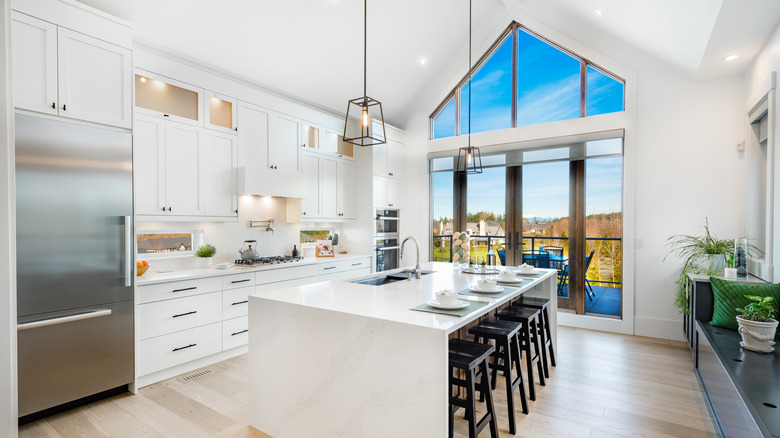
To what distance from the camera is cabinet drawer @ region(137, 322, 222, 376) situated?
3.09 meters

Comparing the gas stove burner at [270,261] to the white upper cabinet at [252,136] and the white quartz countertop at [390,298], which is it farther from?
the white quartz countertop at [390,298]

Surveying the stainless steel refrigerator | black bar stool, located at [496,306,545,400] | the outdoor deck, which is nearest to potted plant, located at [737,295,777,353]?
black bar stool, located at [496,306,545,400]

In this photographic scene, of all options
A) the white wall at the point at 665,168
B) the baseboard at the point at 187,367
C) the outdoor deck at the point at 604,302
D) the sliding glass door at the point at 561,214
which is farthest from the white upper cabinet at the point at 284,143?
the outdoor deck at the point at 604,302

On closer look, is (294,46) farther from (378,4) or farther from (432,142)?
(432,142)

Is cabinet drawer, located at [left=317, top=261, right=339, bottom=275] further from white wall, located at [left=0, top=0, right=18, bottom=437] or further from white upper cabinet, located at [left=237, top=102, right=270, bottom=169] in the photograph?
white wall, located at [left=0, top=0, right=18, bottom=437]

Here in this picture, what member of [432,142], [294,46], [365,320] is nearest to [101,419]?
[365,320]

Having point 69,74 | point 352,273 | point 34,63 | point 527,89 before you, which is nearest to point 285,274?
point 352,273

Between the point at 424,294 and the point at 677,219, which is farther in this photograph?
the point at 677,219

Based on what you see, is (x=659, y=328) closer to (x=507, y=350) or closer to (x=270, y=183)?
(x=507, y=350)

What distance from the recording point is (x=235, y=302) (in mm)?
3771

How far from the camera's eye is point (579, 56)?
4.86 m

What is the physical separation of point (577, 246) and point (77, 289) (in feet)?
16.9

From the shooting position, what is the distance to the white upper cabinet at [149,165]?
10.8 ft

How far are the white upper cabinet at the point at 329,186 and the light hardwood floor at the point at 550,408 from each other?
2.29 metres
